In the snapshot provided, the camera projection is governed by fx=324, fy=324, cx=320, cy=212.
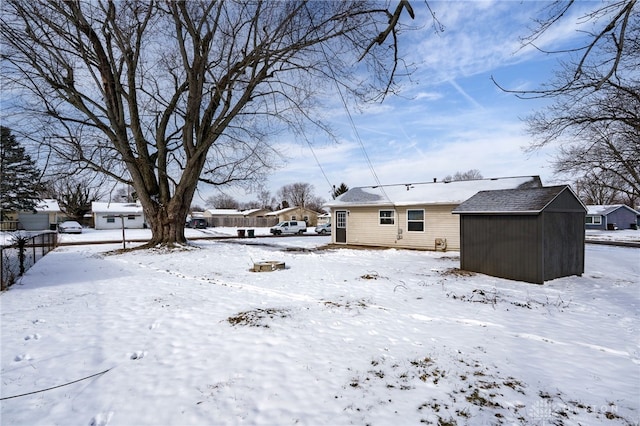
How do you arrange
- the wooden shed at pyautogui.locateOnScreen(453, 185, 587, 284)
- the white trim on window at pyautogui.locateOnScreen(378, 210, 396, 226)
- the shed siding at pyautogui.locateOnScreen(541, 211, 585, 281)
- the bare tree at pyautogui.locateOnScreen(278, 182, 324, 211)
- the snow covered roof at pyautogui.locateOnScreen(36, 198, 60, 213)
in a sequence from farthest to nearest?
the bare tree at pyautogui.locateOnScreen(278, 182, 324, 211)
the snow covered roof at pyautogui.locateOnScreen(36, 198, 60, 213)
the white trim on window at pyautogui.locateOnScreen(378, 210, 396, 226)
the shed siding at pyautogui.locateOnScreen(541, 211, 585, 281)
the wooden shed at pyautogui.locateOnScreen(453, 185, 587, 284)

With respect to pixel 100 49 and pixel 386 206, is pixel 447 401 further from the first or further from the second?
pixel 100 49

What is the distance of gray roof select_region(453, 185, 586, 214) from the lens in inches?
341

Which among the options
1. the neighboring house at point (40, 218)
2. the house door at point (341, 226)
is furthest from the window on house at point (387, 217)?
the neighboring house at point (40, 218)

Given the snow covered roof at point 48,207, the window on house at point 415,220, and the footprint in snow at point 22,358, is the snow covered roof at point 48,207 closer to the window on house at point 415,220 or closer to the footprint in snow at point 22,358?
the window on house at point 415,220

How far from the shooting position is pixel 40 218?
132 feet

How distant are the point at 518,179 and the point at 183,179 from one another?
16.7m

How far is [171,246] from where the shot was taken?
15.3m

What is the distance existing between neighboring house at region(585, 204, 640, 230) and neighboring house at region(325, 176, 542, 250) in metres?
33.6

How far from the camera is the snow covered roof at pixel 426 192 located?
16.0 meters

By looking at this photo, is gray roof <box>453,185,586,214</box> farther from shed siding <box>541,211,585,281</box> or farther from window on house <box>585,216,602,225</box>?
window on house <box>585,216,602,225</box>

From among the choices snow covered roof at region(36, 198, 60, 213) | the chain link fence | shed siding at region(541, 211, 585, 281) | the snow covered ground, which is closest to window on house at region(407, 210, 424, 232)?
shed siding at region(541, 211, 585, 281)

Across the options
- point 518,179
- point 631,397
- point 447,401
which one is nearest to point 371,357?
point 447,401

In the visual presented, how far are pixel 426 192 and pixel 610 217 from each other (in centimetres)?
3890

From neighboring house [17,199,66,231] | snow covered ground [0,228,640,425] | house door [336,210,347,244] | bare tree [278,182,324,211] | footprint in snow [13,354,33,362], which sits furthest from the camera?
bare tree [278,182,324,211]
